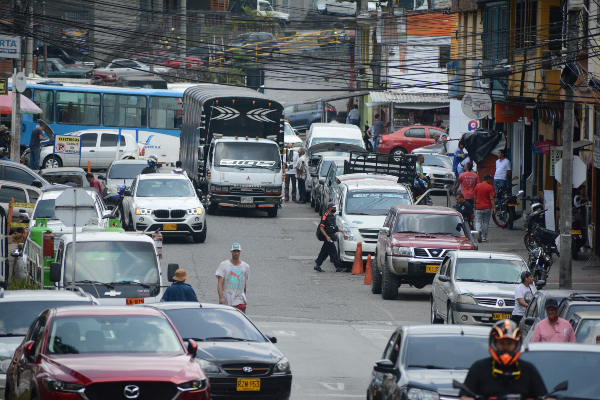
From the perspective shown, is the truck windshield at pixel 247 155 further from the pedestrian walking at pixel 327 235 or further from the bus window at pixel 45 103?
the bus window at pixel 45 103

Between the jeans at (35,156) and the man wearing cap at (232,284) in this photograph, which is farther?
the jeans at (35,156)

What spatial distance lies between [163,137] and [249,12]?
2576 cm

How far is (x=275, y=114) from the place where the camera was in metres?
34.6

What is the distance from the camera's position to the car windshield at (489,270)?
1723 cm

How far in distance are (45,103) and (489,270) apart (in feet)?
104

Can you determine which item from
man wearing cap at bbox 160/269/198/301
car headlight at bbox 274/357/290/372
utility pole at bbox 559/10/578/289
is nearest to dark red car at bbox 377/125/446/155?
utility pole at bbox 559/10/578/289

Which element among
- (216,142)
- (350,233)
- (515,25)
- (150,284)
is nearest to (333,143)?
(216,142)

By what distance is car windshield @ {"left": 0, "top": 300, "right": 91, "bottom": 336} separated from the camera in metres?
11.7

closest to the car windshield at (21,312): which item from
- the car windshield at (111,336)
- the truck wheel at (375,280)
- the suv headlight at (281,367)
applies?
the car windshield at (111,336)

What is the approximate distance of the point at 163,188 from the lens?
27234 mm

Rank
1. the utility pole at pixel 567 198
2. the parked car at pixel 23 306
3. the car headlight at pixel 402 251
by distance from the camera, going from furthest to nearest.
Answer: the car headlight at pixel 402 251 → the utility pole at pixel 567 198 → the parked car at pixel 23 306

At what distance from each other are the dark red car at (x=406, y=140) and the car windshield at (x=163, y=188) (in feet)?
71.9

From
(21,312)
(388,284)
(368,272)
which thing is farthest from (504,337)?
(368,272)

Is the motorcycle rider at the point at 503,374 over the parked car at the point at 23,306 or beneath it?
over
